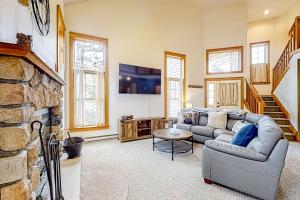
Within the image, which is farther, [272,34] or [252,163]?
[272,34]

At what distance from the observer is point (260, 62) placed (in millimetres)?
7805

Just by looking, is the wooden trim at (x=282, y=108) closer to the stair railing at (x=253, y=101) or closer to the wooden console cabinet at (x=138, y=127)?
the stair railing at (x=253, y=101)

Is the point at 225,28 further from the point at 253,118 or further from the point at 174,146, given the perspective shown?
the point at 174,146

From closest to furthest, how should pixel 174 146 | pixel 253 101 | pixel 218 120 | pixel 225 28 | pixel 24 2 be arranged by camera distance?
pixel 24 2 < pixel 174 146 < pixel 218 120 < pixel 253 101 < pixel 225 28

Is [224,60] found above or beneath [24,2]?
above

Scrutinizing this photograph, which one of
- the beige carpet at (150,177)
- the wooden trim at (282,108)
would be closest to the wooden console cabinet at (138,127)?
the beige carpet at (150,177)

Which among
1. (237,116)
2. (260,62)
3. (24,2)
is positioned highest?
(260,62)

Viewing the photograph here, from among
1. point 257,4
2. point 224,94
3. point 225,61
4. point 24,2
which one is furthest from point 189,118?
point 257,4

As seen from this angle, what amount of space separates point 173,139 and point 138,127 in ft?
5.68

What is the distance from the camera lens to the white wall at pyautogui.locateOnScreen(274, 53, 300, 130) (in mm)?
4919

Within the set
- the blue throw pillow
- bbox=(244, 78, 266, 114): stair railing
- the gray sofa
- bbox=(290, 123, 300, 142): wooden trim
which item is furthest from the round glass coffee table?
bbox=(290, 123, 300, 142): wooden trim

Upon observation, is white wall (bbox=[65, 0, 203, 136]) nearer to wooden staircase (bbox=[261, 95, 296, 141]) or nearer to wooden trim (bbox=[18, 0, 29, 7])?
wooden staircase (bbox=[261, 95, 296, 141])

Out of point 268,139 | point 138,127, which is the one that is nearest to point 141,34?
point 138,127

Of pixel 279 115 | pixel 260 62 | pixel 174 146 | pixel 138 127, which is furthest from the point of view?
pixel 260 62
